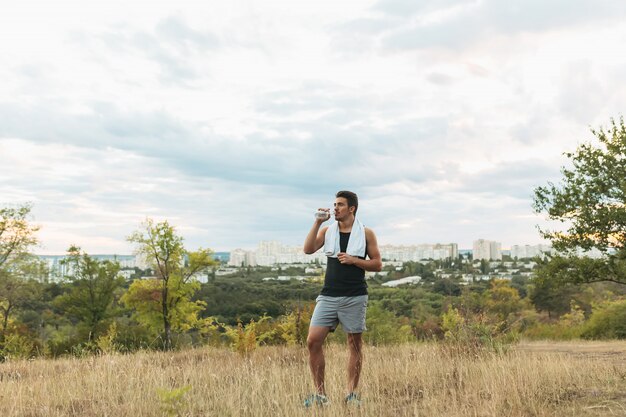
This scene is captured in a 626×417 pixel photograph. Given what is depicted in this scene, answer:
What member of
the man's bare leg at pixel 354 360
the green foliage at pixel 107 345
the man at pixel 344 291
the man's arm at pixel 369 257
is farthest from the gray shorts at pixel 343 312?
the green foliage at pixel 107 345

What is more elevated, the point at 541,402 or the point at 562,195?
the point at 562,195

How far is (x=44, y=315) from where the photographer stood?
6203cm

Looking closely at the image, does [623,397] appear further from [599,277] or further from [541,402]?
[599,277]

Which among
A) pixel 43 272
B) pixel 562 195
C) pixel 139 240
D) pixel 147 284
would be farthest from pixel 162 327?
pixel 562 195

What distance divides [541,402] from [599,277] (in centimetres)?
1596

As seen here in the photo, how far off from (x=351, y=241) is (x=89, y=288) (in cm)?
3851

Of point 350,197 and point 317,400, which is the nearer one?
point 317,400

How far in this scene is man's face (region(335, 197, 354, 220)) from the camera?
508cm

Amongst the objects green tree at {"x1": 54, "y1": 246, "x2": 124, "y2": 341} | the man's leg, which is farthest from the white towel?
green tree at {"x1": 54, "y1": 246, "x2": 124, "y2": 341}

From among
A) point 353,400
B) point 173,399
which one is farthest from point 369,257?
point 173,399

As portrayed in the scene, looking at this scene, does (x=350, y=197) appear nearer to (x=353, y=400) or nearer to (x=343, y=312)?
(x=343, y=312)

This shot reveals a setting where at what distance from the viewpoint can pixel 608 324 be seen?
3319 centimetres

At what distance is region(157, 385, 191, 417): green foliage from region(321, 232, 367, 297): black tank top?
1.58 m

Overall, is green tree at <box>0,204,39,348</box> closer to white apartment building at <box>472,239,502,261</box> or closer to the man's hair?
the man's hair
